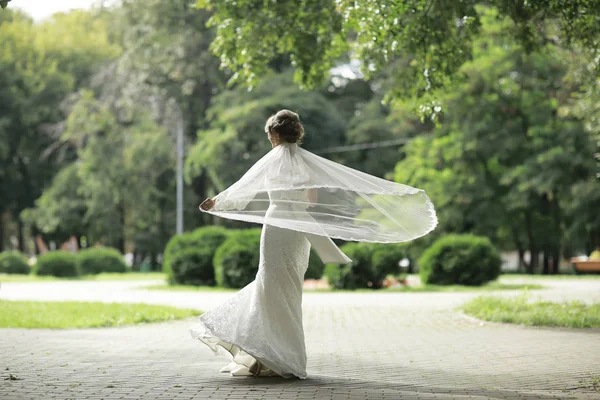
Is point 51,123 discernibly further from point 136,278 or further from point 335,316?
point 335,316

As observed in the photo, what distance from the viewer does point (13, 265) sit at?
4031 cm

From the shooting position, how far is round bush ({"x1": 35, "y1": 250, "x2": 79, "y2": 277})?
123 feet

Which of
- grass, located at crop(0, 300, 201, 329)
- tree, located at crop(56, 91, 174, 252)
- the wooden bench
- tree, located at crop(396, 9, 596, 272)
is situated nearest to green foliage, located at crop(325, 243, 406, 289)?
grass, located at crop(0, 300, 201, 329)

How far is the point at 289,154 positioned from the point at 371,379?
221 centimetres

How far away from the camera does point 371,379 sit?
24.7 feet

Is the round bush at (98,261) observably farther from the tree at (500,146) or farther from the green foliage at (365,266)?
the green foliage at (365,266)

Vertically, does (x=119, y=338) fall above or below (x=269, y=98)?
below

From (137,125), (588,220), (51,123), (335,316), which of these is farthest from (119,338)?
(51,123)

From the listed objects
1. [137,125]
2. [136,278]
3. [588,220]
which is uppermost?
[137,125]

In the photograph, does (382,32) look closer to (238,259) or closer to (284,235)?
(284,235)

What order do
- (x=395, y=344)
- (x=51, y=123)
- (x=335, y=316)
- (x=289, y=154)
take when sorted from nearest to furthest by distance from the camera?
(x=289, y=154) → (x=395, y=344) → (x=335, y=316) → (x=51, y=123)

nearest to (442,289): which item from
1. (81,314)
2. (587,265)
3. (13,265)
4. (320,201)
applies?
(81,314)

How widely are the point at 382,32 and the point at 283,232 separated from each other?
561cm

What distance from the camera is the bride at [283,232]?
738 cm
